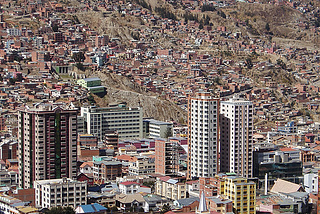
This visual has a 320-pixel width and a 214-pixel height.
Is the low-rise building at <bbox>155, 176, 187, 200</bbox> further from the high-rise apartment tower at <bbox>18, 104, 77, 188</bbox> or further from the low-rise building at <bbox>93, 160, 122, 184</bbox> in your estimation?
the high-rise apartment tower at <bbox>18, 104, 77, 188</bbox>

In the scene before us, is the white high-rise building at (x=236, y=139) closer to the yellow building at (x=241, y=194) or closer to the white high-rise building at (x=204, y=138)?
the white high-rise building at (x=204, y=138)

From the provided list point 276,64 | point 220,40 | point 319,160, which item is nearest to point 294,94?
point 276,64

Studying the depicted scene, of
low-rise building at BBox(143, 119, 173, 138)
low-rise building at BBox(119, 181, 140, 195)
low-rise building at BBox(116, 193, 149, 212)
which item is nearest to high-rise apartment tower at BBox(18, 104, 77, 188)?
low-rise building at BBox(119, 181, 140, 195)

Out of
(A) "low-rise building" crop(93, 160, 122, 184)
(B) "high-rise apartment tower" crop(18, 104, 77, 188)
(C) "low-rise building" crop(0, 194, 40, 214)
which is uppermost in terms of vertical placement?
(B) "high-rise apartment tower" crop(18, 104, 77, 188)

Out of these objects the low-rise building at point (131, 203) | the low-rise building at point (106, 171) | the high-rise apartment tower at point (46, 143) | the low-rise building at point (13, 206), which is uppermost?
the high-rise apartment tower at point (46, 143)

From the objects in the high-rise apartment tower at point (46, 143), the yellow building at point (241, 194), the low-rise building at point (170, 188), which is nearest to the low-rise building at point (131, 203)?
the low-rise building at point (170, 188)

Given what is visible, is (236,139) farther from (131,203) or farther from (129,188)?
(131,203)
